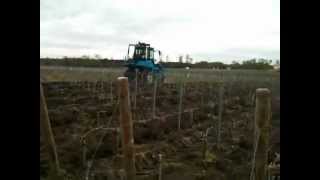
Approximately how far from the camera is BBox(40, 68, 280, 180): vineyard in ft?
7.04

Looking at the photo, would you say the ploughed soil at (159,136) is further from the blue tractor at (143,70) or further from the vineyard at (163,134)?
the blue tractor at (143,70)

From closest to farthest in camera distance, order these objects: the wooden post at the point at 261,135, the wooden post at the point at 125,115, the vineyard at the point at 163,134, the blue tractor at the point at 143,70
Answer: the wooden post at the point at 261,135
the wooden post at the point at 125,115
the vineyard at the point at 163,134
the blue tractor at the point at 143,70

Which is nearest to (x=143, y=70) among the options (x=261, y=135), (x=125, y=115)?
(x=125, y=115)

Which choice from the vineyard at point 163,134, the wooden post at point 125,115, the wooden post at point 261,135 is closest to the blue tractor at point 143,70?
the vineyard at point 163,134

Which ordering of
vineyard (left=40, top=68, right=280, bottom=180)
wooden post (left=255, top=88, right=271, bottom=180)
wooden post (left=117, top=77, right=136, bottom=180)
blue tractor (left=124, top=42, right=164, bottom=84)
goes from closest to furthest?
wooden post (left=255, top=88, right=271, bottom=180) < wooden post (left=117, top=77, right=136, bottom=180) < vineyard (left=40, top=68, right=280, bottom=180) < blue tractor (left=124, top=42, right=164, bottom=84)

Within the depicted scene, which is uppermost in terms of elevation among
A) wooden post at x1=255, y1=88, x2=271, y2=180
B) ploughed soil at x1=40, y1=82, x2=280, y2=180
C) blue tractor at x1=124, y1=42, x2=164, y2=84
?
blue tractor at x1=124, y1=42, x2=164, y2=84

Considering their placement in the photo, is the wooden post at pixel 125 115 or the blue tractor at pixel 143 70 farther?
the blue tractor at pixel 143 70

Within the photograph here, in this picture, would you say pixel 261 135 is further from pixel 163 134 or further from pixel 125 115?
pixel 163 134

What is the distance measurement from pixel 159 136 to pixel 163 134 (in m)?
0.09

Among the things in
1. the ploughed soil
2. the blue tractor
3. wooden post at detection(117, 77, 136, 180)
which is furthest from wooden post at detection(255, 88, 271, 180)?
the blue tractor

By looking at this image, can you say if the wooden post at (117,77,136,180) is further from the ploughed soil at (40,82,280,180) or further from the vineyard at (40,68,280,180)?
the ploughed soil at (40,82,280,180)

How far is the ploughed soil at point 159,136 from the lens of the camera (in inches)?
87.9
